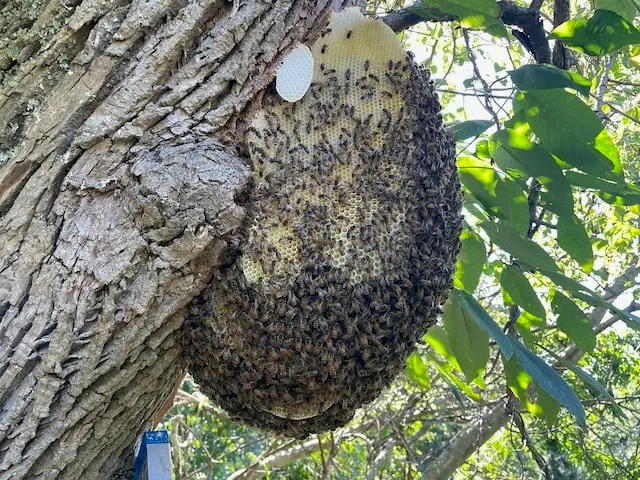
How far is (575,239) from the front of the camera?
1.94 metres

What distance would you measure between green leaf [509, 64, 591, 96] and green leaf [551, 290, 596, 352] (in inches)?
25.3

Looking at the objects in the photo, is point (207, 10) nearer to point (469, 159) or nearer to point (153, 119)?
point (153, 119)

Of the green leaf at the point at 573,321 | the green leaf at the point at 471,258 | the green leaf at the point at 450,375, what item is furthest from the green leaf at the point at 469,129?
the green leaf at the point at 450,375

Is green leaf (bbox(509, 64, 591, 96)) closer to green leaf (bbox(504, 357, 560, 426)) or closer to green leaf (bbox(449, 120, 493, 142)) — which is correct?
green leaf (bbox(449, 120, 493, 142))

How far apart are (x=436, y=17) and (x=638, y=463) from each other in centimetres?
477

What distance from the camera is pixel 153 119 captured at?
1.38m

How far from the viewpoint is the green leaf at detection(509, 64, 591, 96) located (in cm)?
170

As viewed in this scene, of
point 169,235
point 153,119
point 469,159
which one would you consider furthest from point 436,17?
point 169,235

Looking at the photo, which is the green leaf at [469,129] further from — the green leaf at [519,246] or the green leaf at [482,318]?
the green leaf at [482,318]


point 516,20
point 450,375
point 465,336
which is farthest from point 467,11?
point 450,375

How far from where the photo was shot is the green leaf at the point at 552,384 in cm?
160

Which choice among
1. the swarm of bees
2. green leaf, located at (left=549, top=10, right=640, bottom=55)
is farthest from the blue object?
green leaf, located at (left=549, top=10, right=640, bottom=55)

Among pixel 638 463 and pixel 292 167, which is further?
pixel 638 463

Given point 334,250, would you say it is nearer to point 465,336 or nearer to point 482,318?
point 482,318
